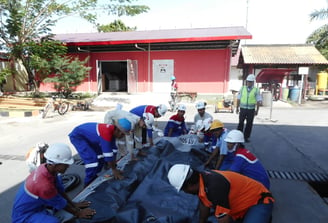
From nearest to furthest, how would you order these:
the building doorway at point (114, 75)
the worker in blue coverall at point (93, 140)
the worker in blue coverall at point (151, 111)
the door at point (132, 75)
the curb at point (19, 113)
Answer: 1. the worker in blue coverall at point (93, 140)
2. the worker in blue coverall at point (151, 111)
3. the curb at point (19, 113)
4. the door at point (132, 75)
5. the building doorway at point (114, 75)

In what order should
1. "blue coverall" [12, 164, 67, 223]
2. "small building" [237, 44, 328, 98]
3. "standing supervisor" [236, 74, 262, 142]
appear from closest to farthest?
"blue coverall" [12, 164, 67, 223] → "standing supervisor" [236, 74, 262, 142] → "small building" [237, 44, 328, 98]

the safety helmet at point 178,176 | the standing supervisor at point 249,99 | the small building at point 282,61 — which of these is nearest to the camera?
the safety helmet at point 178,176

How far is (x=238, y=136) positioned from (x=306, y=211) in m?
1.19

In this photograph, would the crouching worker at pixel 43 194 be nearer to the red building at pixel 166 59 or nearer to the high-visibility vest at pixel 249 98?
the high-visibility vest at pixel 249 98

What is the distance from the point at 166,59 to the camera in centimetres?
1241

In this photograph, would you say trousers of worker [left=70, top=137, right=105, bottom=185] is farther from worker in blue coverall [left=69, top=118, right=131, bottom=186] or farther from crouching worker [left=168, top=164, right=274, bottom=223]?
crouching worker [left=168, top=164, right=274, bottom=223]

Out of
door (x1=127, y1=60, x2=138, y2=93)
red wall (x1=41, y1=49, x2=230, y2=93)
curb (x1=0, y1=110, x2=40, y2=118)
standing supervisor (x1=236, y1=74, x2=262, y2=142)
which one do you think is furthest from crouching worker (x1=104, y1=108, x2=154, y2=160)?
door (x1=127, y1=60, x2=138, y2=93)

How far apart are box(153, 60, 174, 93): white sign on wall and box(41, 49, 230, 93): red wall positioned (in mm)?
227

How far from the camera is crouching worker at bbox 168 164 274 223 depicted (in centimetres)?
162

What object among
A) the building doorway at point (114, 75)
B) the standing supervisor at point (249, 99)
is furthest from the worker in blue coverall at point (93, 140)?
the building doorway at point (114, 75)

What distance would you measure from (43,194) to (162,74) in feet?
36.8

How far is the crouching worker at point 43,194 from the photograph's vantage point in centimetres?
177

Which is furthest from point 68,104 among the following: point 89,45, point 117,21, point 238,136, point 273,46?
point 117,21

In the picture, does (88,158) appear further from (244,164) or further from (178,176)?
(244,164)
